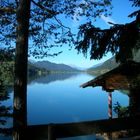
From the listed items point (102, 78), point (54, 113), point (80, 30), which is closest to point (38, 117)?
point (54, 113)

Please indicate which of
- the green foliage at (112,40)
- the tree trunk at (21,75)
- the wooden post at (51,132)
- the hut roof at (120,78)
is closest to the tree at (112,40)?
the green foliage at (112,40)

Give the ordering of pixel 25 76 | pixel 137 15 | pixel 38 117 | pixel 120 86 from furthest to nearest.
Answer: pixel 38 117, pixel 120 86, pixel 137 15, pixel 25 76

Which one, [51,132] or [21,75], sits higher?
[21,75]

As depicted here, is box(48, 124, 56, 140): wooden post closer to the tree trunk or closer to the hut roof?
the tree trunk

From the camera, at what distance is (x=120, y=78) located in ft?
57.6

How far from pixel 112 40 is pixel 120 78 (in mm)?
8342

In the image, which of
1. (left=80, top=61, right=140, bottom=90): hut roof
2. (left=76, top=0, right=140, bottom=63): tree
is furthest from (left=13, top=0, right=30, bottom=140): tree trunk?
(left=80, top=61, right=140, bottom=90): hut roof

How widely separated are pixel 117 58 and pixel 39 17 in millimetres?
5034

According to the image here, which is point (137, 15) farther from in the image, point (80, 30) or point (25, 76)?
point (25, 76)

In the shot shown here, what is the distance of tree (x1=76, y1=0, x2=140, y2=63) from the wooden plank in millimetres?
2592

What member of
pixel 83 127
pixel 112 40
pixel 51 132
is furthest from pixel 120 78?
pixel 51 132

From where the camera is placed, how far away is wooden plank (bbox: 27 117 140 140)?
6.36 m

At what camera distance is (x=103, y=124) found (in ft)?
22.5

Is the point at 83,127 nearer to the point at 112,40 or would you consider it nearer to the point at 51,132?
the point at 51,132
